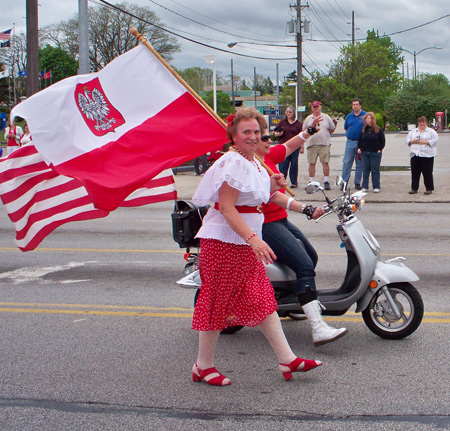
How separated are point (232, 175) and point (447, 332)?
2.42 metres

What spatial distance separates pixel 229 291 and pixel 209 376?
23.1 inches

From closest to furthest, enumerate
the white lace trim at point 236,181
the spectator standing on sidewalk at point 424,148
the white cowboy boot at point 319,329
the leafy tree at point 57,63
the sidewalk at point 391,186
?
the white lace trim at point 236,181 < the white cowboy boot at point 319,329 < the spectator standing on sidewalk at point 424,148 < the sidewalk at point 391,186 < the leafy tree at point 57,63

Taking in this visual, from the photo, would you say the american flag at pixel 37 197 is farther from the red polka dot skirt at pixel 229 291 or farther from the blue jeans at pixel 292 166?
the blue jeans at pixel 292 166

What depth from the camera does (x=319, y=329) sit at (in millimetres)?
4973

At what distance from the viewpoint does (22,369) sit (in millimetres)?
4898

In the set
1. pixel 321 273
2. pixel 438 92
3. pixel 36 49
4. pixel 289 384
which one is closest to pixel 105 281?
pixel 321 273

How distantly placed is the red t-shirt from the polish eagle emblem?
3.91 ft

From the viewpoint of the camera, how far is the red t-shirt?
5.30 m

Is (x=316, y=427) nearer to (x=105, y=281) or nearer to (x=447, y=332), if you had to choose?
(x=447, y=332)

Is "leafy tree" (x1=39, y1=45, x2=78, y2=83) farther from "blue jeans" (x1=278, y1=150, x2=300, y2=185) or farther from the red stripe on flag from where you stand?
the red stripe on flag

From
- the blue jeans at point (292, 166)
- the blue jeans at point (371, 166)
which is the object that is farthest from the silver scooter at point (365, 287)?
the blue jeans at point (292, 166)

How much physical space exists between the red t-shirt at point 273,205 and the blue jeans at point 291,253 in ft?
0.18

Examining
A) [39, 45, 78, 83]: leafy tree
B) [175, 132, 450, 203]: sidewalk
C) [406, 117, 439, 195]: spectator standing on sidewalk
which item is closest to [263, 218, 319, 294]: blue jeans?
[175, 132, 450, 203]: sidewalk

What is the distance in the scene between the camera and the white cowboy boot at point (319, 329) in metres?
4.93
